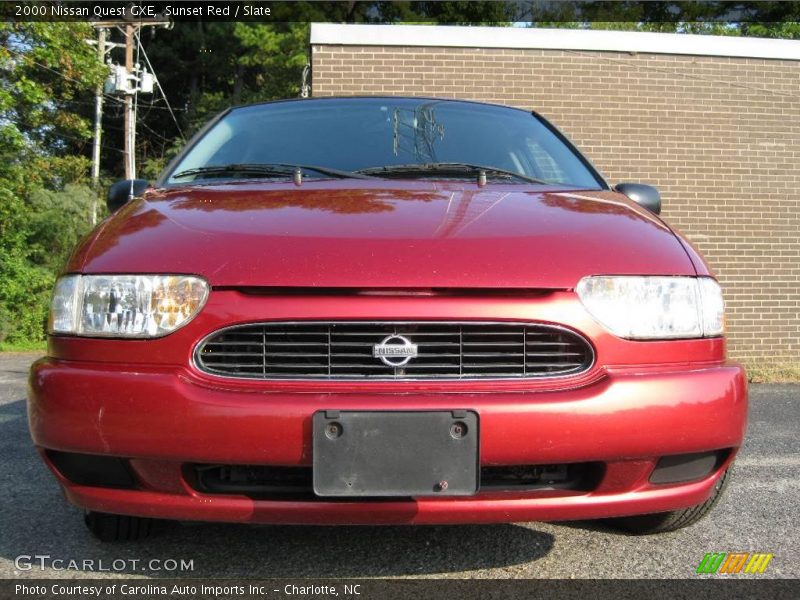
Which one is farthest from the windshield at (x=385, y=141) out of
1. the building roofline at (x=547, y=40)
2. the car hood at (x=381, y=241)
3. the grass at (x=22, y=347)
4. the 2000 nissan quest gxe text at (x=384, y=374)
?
the grass at (x=22, y=347)

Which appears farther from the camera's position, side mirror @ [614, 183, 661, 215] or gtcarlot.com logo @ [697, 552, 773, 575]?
side mirror @ [614, 183, 661, 215]

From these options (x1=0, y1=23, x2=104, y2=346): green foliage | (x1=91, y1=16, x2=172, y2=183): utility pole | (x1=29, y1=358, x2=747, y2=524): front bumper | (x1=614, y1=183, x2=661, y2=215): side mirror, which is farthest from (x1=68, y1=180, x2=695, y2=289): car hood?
(x1=91, y1=16, x2=172, y2=183): utility pole

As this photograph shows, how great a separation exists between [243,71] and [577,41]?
959 inches

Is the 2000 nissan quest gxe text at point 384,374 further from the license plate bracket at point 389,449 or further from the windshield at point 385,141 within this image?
the windshield at point 385,141

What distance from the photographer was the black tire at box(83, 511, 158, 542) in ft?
7.50

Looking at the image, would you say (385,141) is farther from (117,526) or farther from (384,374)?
(117,526)

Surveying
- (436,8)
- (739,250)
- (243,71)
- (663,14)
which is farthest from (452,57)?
(243,71)

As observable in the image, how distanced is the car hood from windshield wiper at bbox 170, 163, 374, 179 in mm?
286

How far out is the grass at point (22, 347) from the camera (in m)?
13.7

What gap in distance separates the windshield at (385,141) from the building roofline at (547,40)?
14.9ft

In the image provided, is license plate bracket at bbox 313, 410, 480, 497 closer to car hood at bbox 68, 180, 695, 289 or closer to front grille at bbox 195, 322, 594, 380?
front grille at bbox 195, 322, 594, 380

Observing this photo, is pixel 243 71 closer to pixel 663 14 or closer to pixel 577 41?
pixel 663 14

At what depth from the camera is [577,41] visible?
310 inches

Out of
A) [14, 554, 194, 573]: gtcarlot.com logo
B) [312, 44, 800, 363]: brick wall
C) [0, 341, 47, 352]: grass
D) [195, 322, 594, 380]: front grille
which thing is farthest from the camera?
[0, 341, 47, 352]: grass
